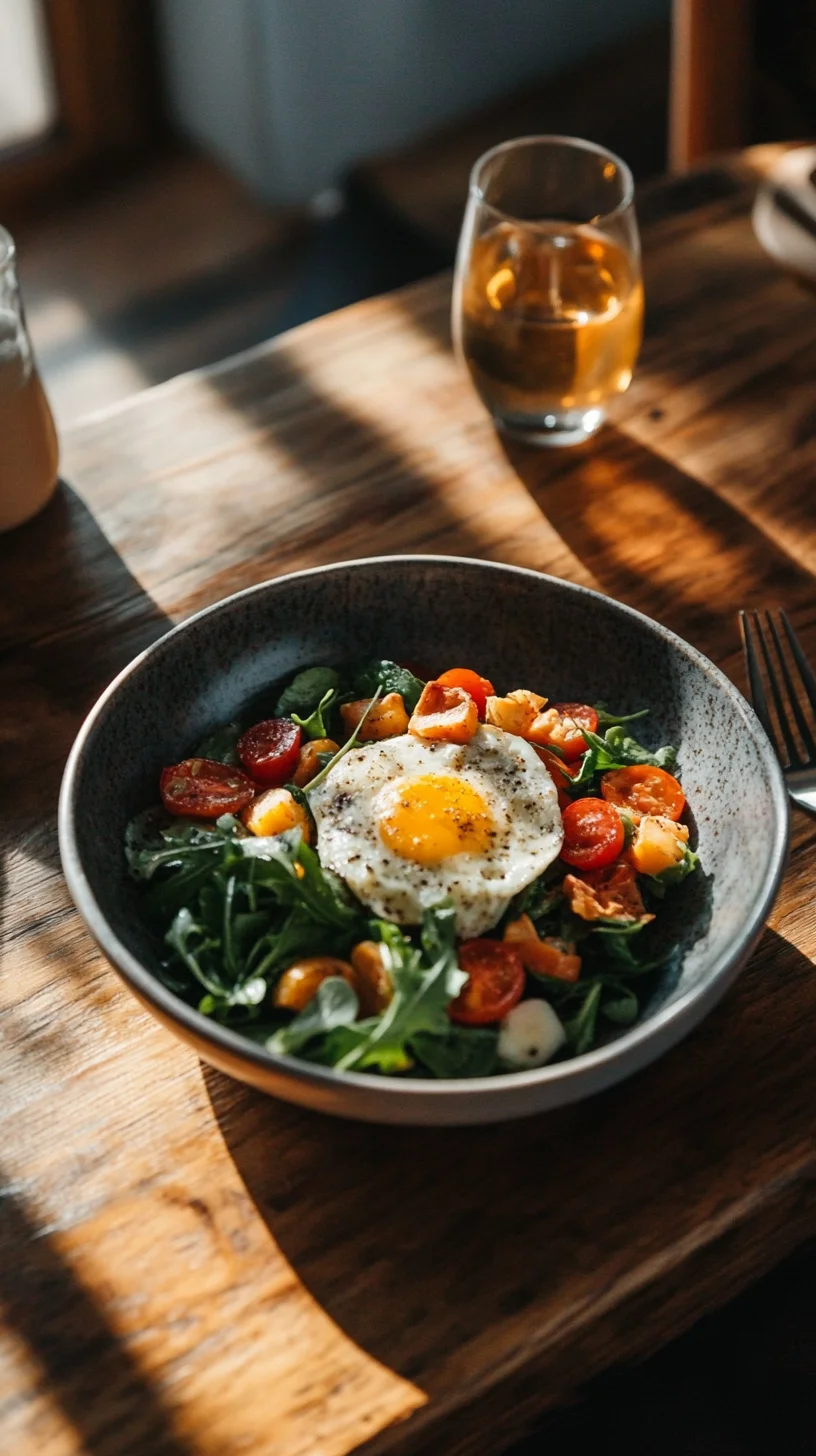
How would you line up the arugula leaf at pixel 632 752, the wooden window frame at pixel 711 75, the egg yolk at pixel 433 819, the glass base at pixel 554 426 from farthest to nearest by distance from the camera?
the wooden window frame at pixel 711 75, the glass base at pixel 554 426, the arugula leaf at pixel 632 752, the egg yolk at pixel 433 819

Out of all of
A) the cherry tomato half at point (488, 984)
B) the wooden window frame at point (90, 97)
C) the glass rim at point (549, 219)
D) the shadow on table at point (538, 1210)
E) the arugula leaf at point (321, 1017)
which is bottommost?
the wooden window frame at point (90, 97)

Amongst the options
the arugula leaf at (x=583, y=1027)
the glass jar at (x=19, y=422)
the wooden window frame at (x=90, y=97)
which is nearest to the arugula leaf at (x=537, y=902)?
the arugula leaf at (x=583, y=1027)

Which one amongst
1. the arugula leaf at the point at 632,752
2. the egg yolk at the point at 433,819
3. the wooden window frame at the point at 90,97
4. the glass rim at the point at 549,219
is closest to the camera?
the egg yolk at the point at 433,819

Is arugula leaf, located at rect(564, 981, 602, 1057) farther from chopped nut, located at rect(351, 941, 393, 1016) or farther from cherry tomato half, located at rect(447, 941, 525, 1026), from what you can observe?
chopped nut, located at rect(351, 941, 393, 1016)

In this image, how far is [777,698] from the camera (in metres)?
1.89

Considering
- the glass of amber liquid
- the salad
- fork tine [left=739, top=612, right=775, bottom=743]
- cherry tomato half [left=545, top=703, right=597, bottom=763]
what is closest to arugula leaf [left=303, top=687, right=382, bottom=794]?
the salad

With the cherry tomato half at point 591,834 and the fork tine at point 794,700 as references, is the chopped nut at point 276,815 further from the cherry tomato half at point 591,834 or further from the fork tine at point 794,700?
the fork tine at point 794,700

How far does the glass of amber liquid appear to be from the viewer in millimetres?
2152

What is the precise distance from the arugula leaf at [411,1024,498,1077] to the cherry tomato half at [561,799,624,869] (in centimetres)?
28

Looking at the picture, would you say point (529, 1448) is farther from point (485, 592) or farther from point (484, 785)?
point (485, 592)

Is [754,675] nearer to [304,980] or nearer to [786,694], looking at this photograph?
[786,694]

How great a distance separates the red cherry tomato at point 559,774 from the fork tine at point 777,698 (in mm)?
314

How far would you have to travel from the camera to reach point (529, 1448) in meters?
1.60

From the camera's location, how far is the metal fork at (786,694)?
180 centimetres
